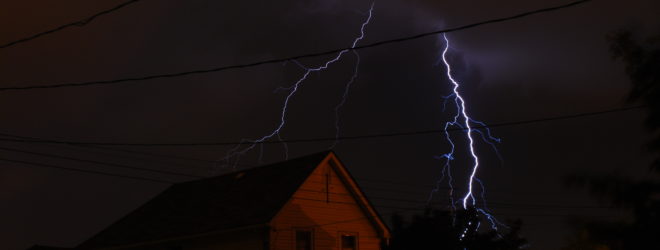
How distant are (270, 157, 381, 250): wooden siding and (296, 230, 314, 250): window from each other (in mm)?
141

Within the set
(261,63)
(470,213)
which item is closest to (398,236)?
(470,213)

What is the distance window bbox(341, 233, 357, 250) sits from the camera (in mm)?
26548

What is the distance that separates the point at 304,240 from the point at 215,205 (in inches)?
155

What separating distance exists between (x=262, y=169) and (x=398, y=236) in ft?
23.6

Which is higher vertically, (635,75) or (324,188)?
(324,188)

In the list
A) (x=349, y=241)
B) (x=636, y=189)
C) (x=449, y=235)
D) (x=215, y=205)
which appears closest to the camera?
(x=636, y=189)

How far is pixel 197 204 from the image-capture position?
93.9ft

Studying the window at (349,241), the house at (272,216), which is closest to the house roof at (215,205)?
the house at (272,216)

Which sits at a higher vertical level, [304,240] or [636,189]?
[304,240]

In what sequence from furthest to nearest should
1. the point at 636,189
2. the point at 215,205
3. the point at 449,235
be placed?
1. the point at 215,205
2. the point at 449,235
3. the point at 636,189

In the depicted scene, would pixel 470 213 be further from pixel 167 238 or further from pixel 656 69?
pixel 656 69

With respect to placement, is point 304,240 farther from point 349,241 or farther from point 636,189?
point 636,189

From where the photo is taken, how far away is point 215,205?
1080 inches

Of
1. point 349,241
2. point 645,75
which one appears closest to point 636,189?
point 645,75
